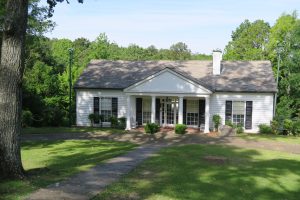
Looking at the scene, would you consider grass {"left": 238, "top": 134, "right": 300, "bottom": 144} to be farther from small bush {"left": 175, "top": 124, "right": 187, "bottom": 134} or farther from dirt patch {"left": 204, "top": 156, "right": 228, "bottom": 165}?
dirt patch {"left": 204, "top": 156, "right": 228, "bottom": 165}

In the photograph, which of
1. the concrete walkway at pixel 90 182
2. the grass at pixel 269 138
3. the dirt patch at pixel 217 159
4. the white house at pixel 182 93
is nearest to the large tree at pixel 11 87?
the concrete walkway at pixel 90 182

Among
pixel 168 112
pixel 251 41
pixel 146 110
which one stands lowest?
pixel 168 112

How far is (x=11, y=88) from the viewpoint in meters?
10.5

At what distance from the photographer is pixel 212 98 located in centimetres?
2881

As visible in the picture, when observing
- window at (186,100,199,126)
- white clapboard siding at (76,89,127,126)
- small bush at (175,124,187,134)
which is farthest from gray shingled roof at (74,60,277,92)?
small bush at (175,124,187,134)

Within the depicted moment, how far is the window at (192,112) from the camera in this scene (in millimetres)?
29594

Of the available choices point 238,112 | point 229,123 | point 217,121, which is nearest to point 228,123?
point 229,123

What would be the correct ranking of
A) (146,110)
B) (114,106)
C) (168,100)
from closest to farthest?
(168,100)
(114,106)
(146,110)

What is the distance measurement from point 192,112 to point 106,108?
6.84 metres

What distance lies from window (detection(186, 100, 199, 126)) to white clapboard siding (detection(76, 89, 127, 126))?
494cm

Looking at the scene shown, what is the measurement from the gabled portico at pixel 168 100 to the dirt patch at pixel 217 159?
11038mm

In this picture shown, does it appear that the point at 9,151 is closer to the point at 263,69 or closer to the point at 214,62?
the point at 214,62

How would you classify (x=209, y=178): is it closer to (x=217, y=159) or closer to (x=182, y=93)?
(x=217, y=159)

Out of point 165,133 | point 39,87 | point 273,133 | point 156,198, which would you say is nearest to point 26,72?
point 39,87
